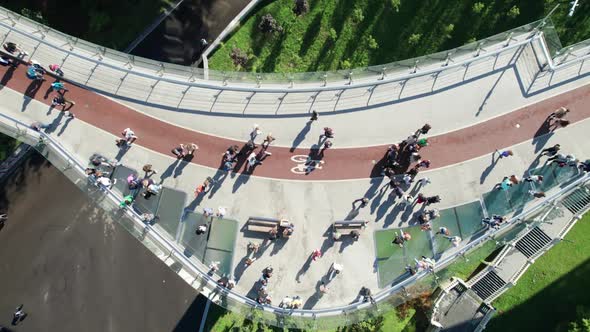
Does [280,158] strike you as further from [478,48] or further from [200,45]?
[478,48]

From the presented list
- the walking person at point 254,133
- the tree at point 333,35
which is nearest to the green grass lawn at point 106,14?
the tree at point 333,35

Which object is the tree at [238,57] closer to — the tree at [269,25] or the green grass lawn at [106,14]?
the tree at [269,25]

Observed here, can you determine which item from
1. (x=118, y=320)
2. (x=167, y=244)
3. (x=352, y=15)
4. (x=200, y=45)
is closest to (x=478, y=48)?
(x=352, y=15)

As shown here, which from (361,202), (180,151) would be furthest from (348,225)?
(180,151)

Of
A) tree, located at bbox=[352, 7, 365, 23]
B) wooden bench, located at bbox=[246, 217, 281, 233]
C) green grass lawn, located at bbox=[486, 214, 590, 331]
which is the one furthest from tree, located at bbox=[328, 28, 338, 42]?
green grass lawn, located at bbox=[486, 214, 590, 331]

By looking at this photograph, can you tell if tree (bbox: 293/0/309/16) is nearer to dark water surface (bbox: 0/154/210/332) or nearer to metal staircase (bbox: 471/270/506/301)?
dark water surface (bbox: 0/154/210/332)
